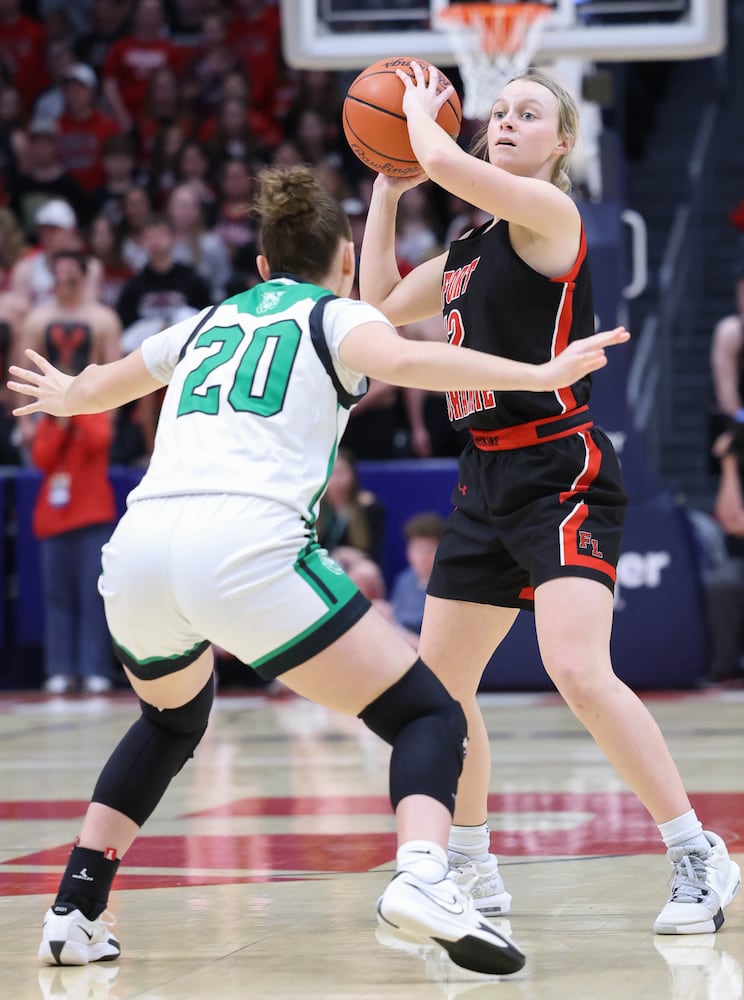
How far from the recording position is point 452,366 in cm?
345

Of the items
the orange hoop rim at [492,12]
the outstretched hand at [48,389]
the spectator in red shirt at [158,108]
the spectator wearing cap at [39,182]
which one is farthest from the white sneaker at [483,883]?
the spectator in red shirt at [158,108]

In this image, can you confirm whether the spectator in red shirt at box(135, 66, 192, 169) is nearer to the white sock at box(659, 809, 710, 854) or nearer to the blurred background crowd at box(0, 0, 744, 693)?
the blurred background crowd at box(0, 0, 744, 693)

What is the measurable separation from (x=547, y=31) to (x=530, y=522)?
19.9ft

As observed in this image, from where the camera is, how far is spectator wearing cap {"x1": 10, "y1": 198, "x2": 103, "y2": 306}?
1238 cm

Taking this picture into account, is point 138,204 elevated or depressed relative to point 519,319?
depressed

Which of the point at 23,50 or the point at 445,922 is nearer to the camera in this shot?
the point at 445,922

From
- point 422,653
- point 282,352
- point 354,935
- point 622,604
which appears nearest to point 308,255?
point 282,352

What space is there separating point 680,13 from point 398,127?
223 inches

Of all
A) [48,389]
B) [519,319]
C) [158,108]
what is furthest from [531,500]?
[158,108]

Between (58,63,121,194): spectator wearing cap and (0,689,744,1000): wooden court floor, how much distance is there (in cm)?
792

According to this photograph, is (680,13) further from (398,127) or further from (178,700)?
(178,700)

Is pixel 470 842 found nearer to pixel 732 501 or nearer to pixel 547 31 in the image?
pixel 547 31

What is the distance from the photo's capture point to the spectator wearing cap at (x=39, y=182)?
580 inches

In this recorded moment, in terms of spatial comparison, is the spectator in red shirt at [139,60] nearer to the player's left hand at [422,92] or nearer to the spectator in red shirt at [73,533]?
the spectator in red shirt at [73,533]
